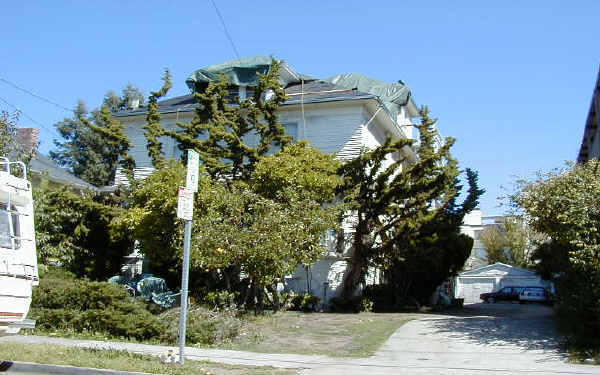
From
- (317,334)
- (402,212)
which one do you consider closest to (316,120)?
(402,212)

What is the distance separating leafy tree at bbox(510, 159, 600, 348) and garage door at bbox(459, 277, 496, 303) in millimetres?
36140

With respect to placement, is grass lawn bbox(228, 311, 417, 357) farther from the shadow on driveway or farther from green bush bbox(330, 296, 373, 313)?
green bush bbox(330, 296, 373, 313)

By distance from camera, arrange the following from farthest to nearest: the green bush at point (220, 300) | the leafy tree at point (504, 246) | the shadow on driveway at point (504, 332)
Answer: the leafy tree at point (504, 246) < the green bush at point (220, 300) < the shadow on driveway at point (504, 332)

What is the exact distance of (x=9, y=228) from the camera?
31.0 feet

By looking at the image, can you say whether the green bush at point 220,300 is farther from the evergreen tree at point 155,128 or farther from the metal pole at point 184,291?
the evergreen tree at point 155,128

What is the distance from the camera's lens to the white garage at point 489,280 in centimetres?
4862

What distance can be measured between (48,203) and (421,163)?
44.1ft

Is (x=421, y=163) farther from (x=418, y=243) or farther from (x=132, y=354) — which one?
(x=132, y=354)

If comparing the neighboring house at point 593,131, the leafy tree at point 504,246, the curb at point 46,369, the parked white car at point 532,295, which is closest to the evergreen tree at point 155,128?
the curb at point 46,369

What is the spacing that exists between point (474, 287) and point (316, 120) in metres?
31.4

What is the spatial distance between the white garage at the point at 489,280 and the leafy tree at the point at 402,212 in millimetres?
26984

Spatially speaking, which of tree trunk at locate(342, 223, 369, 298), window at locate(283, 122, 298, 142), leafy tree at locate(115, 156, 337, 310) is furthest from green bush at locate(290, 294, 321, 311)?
window at locate(283, 122, 298, 142)

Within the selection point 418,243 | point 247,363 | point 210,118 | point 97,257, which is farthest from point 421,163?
point 97,257

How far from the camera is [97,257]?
2434cm
